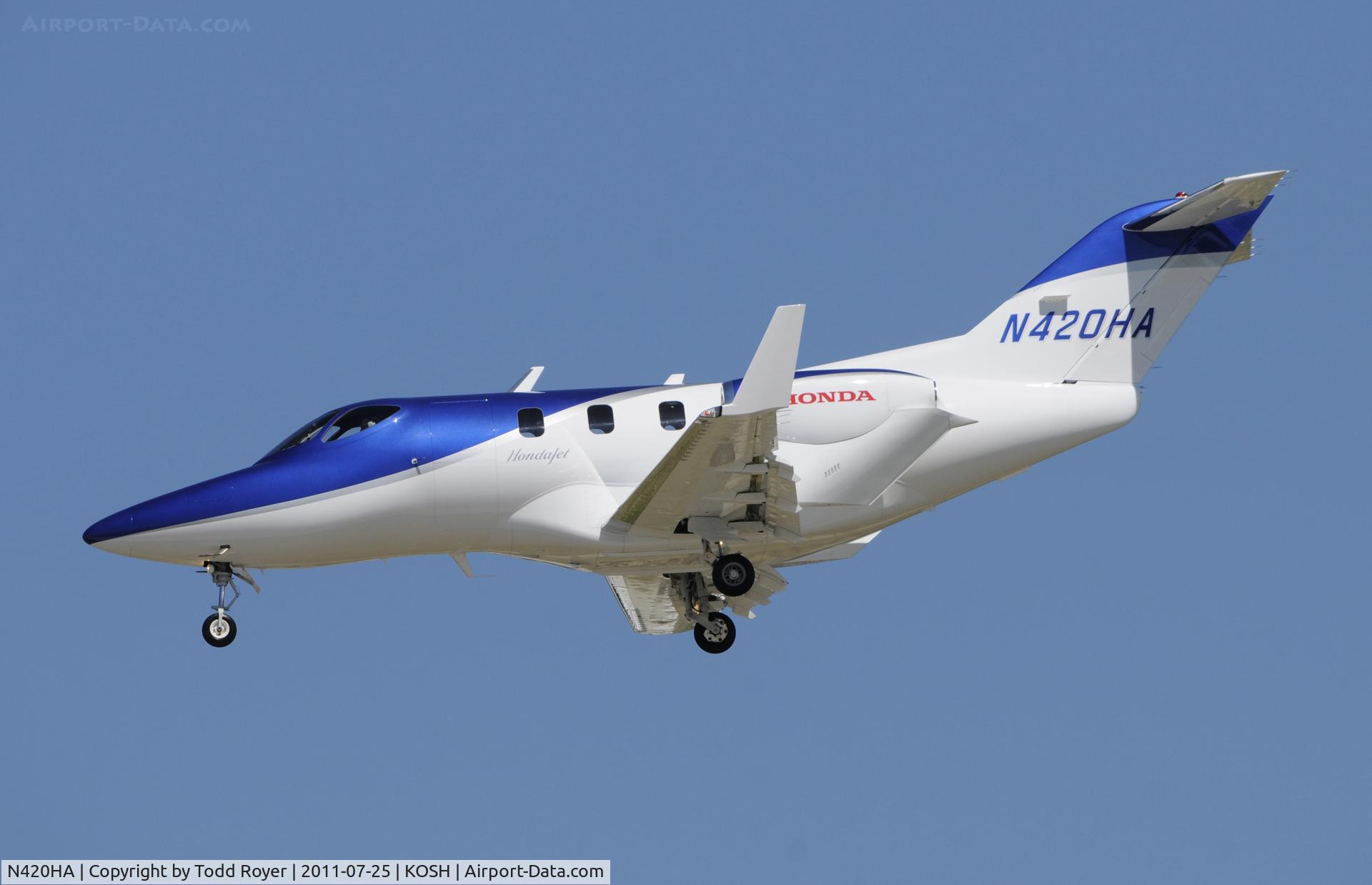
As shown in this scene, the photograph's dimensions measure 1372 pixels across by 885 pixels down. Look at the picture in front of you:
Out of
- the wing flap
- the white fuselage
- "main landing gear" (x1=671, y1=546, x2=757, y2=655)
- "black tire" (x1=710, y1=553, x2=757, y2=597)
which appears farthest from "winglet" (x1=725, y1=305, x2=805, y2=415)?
the wing flap

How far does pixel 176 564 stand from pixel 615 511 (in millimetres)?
6267

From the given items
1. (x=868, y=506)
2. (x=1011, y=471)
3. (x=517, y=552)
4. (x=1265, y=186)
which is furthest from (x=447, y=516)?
(x=1265, y=186)

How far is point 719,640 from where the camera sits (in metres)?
26.6

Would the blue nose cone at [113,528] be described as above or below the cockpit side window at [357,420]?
below

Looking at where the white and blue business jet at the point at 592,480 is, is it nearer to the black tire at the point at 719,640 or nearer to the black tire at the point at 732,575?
the black tire at the point at 732,575

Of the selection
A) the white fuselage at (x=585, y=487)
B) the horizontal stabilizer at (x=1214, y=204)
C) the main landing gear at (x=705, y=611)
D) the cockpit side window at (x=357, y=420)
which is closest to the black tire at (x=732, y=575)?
the white fuselage at (x=585, y=487)

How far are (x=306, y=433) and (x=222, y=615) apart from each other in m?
2.78

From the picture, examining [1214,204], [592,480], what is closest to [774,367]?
[592,480]

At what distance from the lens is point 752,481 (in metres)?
22.8

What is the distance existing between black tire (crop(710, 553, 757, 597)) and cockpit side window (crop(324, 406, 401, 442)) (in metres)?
4.99

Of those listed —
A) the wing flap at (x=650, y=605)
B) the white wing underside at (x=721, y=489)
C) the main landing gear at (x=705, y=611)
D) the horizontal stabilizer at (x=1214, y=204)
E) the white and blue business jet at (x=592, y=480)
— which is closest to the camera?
the white wing underside at (x=721, y=489)

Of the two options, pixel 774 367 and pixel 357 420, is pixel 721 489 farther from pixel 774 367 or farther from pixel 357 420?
pixel 357 420

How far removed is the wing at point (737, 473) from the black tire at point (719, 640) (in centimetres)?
308

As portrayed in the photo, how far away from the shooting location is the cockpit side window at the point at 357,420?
23.7m
